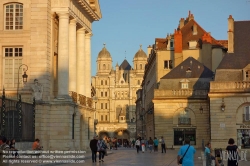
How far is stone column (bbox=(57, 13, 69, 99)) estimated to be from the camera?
43.4 meters

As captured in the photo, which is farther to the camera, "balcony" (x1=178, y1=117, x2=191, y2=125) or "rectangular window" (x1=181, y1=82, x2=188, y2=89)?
"rectangular window" (x1=181, y1=82, x2=188, y2=89)

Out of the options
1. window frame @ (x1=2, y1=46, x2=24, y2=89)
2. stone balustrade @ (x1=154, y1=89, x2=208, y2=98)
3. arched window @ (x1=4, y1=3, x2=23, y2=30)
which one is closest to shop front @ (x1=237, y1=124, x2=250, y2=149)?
stone balustrade @ (x1=154, y1=89, x2=208, y2=98)

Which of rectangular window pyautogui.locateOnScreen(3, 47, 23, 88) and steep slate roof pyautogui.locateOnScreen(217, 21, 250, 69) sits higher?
steep slate roof pyautogui.locateOnScreen(217, 21, 250, 69)

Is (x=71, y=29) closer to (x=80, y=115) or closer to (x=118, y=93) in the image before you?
(x=80, y=115)

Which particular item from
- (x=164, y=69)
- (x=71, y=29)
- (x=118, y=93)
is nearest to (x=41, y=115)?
(x=71, y=29)

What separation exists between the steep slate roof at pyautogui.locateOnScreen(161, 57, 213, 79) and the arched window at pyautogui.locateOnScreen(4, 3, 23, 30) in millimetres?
23408

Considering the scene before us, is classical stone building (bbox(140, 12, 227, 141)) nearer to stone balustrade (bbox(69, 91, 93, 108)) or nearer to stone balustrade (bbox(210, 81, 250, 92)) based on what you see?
stone balustrade (bbox(210, 81, 250, 92))

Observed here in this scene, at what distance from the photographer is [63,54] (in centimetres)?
4366

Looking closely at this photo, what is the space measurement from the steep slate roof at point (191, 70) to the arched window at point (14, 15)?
922 inches

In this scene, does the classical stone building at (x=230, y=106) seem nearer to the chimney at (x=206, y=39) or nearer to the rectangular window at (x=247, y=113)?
the rectangular window at (x=247, y=113)

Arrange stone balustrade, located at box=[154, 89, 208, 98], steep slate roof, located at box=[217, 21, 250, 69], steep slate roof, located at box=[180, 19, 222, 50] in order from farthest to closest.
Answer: steep slate roof, located at box=[180, 19, 222, 50] < stone balustrade, located at box=[154, 89, 208, 98] < steep slate roof, located at box=[217, 21, 250, 69]

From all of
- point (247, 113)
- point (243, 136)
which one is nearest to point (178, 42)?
point (247, 113)

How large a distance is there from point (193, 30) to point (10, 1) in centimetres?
3625

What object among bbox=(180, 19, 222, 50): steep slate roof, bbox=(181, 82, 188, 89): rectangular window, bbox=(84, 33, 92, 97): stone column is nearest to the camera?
bbox=(84, 33, 92, 97): stone column
